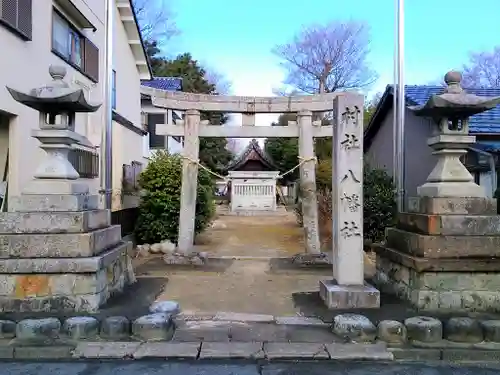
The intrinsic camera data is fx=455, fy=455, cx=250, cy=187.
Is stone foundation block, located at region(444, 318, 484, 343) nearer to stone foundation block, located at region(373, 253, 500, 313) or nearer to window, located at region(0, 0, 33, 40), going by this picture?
stone foundation block, located at region(373, 253, 500, 313)

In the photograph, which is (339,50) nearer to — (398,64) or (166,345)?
(398,64)

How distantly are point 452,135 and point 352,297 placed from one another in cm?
269

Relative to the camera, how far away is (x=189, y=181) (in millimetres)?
11367

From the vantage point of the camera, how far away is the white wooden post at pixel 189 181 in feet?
37.1

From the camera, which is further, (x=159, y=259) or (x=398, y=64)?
(x=159, y=259)

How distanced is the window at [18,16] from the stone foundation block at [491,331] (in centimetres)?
883

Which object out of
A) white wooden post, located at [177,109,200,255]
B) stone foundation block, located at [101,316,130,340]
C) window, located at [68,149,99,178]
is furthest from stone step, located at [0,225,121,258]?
white wooden post, located at [177,109,200,255]

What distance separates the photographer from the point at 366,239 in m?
13.3

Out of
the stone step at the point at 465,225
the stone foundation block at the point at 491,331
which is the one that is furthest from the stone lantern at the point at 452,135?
the stone foundation block at the point at 491,331

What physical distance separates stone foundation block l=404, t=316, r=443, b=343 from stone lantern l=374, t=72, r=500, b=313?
38.2 inches

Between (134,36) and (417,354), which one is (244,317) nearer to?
(417,354)

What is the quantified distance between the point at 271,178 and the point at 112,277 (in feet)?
80.8

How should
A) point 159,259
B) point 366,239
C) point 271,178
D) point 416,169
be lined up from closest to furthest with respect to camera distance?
point 159,259 < point 366,239 < point 416,169 < point 271,178

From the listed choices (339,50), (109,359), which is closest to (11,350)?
(109,359)
